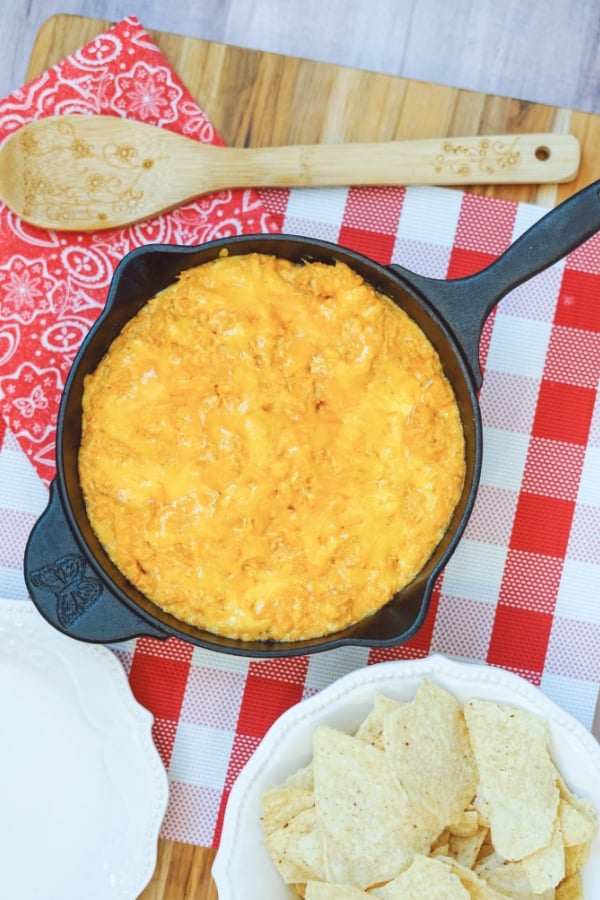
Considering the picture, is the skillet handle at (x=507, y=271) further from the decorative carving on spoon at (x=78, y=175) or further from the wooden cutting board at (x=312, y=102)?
the decorative carving on spoon at (x=78, y=175)

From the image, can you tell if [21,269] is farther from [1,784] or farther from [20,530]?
[1,784]

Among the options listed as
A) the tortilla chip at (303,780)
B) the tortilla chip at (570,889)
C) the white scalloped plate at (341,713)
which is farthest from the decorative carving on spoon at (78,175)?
the tortilla chip at (570,889)

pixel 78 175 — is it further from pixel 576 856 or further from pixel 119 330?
pixel 576 856

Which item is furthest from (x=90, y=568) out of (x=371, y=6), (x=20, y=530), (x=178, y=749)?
(x=371, y=6)

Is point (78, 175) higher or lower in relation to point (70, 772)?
higher

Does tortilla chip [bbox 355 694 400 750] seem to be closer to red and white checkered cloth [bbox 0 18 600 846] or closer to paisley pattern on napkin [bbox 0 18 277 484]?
red and white checkered cloth [bbox 0 18 600 846]

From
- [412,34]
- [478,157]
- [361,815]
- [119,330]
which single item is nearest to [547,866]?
[361,815]
